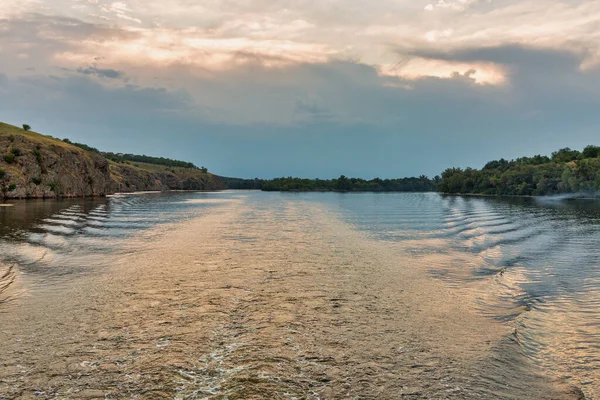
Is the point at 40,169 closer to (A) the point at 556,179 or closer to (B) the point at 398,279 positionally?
(B) the point at 398,279

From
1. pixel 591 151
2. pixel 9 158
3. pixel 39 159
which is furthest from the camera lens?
pixel 591 151

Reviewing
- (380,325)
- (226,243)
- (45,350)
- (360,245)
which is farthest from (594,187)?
(45,350)

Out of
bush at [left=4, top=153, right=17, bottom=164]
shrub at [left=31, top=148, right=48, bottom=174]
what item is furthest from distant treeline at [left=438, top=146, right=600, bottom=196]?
bush at [left=4, top=153, right=17, bottom=164]

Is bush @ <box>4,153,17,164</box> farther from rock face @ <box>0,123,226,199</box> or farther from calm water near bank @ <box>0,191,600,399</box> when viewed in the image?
calm water near bank @ <box>0,191,600,399</box>

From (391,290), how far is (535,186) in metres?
182

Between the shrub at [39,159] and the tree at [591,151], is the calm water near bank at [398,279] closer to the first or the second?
the shrub at [39,159]

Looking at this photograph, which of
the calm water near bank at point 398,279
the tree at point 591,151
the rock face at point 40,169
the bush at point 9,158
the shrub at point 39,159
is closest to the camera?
the calm water near bank at point 398,279

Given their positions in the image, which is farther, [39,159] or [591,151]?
[591,151]

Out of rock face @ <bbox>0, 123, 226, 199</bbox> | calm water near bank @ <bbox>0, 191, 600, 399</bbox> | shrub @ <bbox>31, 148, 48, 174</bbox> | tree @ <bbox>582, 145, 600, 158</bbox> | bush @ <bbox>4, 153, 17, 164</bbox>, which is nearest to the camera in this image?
calm water near bank @ <bbox>0, 191, 600, 399</bbox>

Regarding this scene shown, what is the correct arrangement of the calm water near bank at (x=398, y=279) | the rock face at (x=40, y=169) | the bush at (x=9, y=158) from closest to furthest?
the calm water near bank at (x=398, y=279) → the rock face at (x=40, y=169) → the bush at (x=9, y=158)

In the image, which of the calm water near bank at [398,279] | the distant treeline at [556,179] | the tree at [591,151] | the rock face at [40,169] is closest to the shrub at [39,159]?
the rock face at [40,169]

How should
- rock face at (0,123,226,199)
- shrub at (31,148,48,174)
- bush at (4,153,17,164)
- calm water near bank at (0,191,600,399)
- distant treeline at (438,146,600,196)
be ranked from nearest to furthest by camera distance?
calm water near bank at (0,191,600,399)
rock face at (0,123,226,199)
bush at (4,153,17,164)
shrub at (31,148,48,174)
distant treeline at (438,146,600,196)

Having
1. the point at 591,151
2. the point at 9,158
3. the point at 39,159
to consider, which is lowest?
the point at 9,158

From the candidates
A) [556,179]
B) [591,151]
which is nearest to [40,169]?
[556,179]
